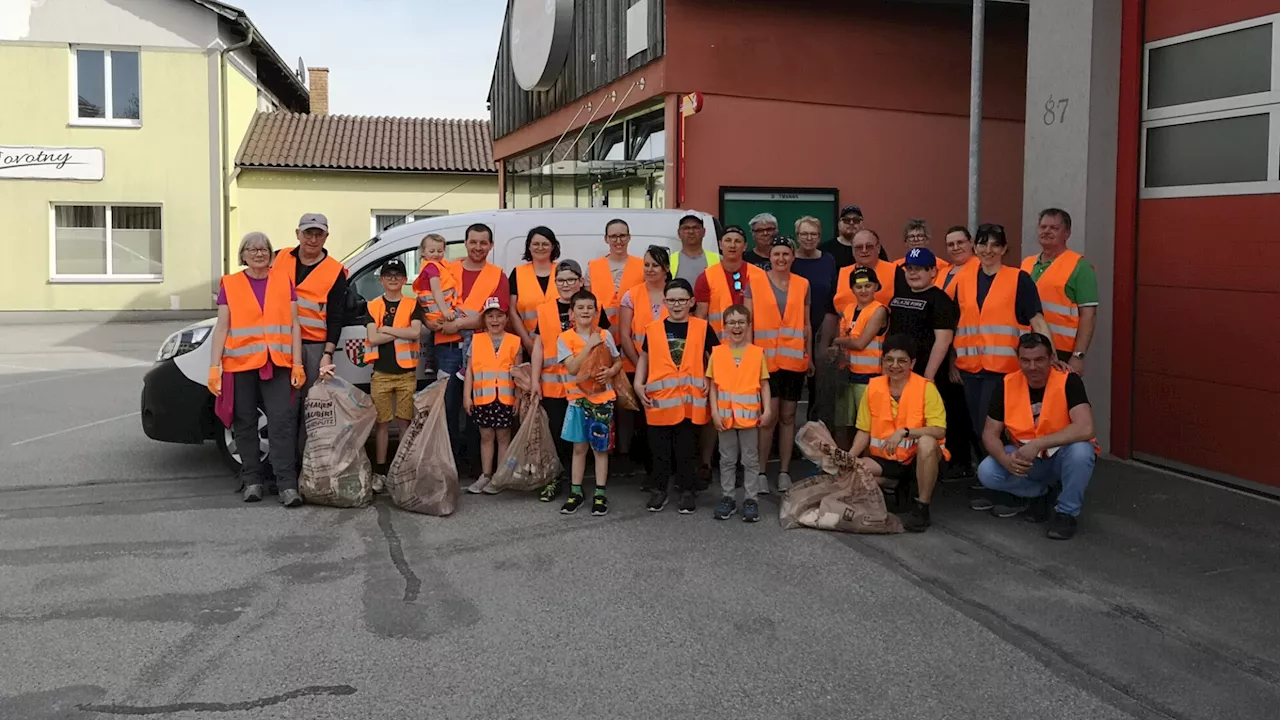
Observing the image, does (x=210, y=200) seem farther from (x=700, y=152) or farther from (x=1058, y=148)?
(x=1058, y=148)

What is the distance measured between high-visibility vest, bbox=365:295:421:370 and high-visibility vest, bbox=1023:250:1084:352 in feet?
12.9

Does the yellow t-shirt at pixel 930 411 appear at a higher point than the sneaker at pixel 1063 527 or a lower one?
higher

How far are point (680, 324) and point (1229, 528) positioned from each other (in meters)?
3.47

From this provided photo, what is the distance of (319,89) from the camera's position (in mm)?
30922

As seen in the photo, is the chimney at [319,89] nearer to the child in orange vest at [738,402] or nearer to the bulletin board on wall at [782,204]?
the bulletin board on wall at [782,204]

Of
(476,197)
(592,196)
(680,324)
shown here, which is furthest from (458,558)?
(476,197)

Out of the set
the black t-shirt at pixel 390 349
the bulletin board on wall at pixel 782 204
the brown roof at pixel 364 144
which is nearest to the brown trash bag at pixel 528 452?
the black t-shirt at pixel 390 349

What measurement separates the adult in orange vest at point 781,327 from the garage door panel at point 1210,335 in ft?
9.57

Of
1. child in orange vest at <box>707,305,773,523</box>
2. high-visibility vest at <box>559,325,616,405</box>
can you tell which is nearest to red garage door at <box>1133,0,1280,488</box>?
child in orange vest at <box>707,305,773,523</box>

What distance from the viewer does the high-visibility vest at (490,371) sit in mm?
6676

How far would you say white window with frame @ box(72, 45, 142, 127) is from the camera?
22.0 m

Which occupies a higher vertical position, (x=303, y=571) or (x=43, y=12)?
(x=43, y=12)

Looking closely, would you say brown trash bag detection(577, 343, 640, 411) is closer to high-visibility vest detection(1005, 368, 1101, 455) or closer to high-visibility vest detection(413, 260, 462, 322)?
high-visibility vest detection(413, 260, 462, 322)

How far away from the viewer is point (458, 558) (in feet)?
18.0
